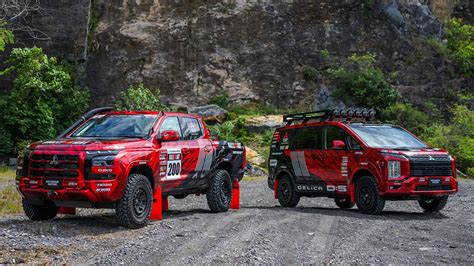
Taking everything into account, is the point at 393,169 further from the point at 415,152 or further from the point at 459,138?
the point at 459,138

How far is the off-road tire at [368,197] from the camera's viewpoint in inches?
487

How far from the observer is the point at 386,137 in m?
13.5

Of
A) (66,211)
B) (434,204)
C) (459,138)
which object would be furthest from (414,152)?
(459,138)

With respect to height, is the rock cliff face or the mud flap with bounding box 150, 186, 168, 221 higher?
the rock cliff face

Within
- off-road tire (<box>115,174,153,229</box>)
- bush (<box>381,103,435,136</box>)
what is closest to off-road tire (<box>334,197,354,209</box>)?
off-road tire (<box>115,174,153,229</box>)

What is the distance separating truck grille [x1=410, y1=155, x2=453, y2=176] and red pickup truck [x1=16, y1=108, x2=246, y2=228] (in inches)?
154

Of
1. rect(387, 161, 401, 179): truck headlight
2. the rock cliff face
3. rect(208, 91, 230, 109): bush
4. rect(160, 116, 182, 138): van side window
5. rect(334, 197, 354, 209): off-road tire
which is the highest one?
the rock cliff face

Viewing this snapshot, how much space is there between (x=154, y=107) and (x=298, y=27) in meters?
11.7

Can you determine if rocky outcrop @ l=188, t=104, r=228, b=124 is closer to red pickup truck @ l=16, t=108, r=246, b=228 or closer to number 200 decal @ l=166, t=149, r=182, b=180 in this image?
red pickup truck @ l=16, t=108, r=246, b=228

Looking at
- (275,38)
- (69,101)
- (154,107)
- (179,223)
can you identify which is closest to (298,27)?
(275,38)

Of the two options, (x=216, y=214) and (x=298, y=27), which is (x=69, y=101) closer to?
(x=298, y=27)

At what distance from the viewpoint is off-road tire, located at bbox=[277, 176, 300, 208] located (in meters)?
15.1

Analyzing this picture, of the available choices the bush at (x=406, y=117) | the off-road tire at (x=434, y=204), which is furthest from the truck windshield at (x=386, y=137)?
the bush at (x=406, y=117)

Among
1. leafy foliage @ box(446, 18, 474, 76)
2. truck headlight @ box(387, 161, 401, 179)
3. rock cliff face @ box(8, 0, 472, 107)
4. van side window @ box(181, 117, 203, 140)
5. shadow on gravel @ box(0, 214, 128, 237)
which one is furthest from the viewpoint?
leafy foliage @ box(446, 18, 474, 76)
